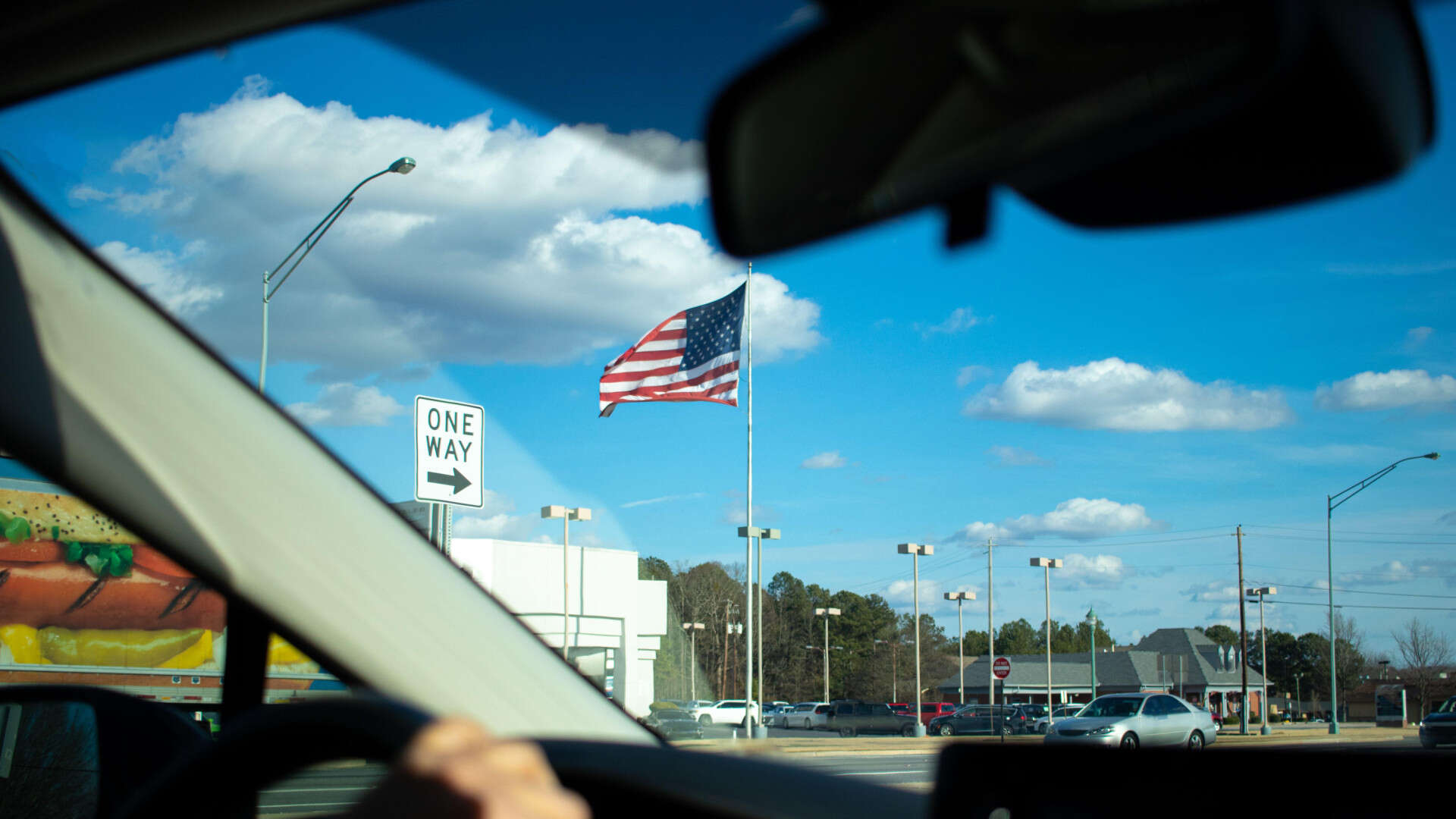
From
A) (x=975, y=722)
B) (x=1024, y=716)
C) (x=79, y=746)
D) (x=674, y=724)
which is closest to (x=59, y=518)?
(x=79, y=746)

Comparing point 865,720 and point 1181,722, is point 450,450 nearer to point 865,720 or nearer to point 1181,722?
point 865,720

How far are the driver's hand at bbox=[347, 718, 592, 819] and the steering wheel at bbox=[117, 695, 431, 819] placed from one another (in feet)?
1.60

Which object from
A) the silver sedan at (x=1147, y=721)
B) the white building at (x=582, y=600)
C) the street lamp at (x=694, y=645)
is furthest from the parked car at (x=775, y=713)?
the silver sedan at (x=1147, y=721)

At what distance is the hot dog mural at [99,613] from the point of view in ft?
12.0

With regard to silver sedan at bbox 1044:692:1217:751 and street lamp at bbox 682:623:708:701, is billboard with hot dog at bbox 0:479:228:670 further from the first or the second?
silver sedan at bbox 1044:692:1217:751

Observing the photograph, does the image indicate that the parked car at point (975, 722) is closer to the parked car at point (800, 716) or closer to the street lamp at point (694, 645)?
the parked car at point (800, 716)

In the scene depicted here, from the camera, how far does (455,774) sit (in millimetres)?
1055

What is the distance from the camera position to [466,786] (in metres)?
1.04

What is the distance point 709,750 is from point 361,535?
1.53m

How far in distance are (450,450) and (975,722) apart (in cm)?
238

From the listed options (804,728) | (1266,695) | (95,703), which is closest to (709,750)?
(95,703)

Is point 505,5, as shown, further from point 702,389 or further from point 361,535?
point 702,389

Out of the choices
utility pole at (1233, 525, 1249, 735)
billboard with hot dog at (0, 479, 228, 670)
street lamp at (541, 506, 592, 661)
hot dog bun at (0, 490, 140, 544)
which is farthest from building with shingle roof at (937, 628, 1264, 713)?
hot dog bun at (0, 490, 140, 544)

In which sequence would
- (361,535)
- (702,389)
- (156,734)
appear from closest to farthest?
(156,734), (361,535), (702,389)
